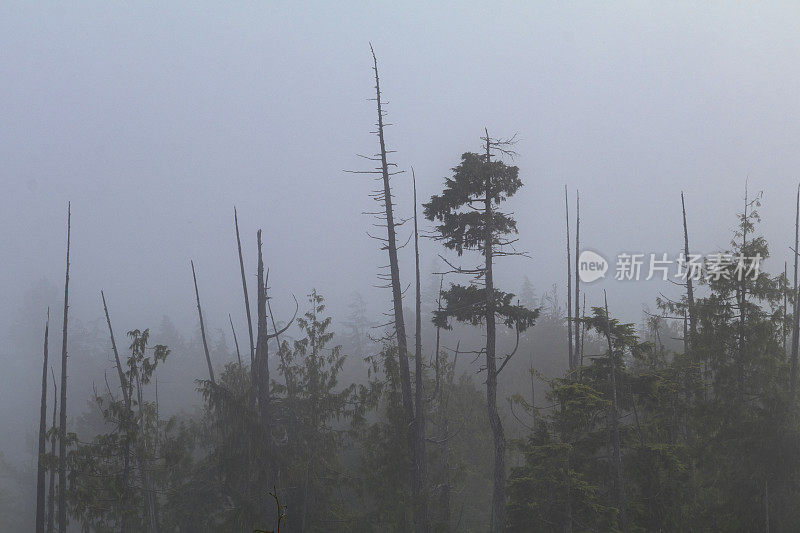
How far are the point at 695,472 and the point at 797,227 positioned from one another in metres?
9.34

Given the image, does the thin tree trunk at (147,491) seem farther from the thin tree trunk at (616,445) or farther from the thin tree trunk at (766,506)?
the thin tree trunk at (766,506)

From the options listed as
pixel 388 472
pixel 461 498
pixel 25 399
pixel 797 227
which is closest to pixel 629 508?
pixel 388 472

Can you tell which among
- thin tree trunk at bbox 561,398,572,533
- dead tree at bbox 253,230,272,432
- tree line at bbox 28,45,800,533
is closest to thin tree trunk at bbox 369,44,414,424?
tree line at bbox 28,45,800,533

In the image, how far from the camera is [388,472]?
2069 cm

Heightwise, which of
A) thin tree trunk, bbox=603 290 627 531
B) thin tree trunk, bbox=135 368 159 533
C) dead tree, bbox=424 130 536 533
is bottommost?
thin tree trunk, bbox=135 368 159 533

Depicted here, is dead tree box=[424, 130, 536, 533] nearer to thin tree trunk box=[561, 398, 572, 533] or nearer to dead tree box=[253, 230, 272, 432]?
thin tree trunk box=[561, 398, 572, 533]

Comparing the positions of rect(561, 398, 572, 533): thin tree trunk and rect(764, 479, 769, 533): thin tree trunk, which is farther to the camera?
rect(561, 398, 572, 533): thin tree trunk

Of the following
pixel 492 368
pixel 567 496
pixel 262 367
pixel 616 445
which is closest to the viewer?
pixel 567 496

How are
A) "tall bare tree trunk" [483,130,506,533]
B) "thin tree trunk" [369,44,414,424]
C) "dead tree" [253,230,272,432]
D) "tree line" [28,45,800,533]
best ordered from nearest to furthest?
1. "tree line" [28,45,800,533]
2. "tall bare tree trunk" [483,130,506,533]
3. "thin tree trunk" [369,44,414,424]
4. "dead tree" [253,230,272,432]

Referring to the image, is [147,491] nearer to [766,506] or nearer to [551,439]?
[551,439]

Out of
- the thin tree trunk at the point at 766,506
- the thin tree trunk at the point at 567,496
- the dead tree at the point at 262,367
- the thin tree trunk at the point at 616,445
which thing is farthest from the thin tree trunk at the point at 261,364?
the thin tree trunk at the point at 766,506

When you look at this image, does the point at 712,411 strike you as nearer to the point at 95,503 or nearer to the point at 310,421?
the point at 310,421

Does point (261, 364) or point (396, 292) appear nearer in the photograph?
point (396, 292)

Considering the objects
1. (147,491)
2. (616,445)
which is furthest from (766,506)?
(147,491)
